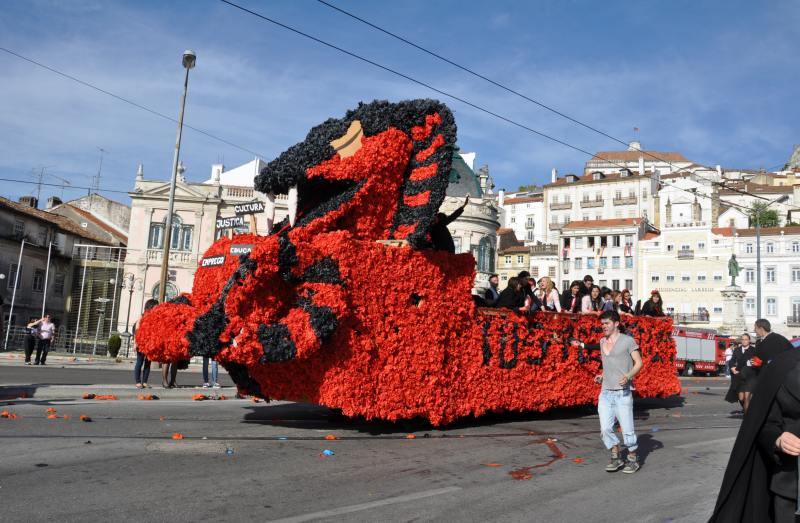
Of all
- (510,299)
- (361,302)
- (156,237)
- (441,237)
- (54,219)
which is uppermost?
(54,219)

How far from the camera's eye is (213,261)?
28.3 feet

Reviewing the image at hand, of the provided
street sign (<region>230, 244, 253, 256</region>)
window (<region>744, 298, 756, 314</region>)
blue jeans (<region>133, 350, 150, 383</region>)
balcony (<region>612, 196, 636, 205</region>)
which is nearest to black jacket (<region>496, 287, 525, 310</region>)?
street sign (<region>230, 244, 253, 256</region>)

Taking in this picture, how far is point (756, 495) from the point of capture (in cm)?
344

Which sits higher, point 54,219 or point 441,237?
point 54,219

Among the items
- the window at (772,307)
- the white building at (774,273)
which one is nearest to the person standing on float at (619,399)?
the white building at (774,273)

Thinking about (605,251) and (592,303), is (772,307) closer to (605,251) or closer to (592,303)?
(605,251)

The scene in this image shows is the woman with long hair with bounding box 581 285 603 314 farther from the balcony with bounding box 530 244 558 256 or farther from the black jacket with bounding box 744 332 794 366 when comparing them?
the balcony with bounding box 530 244 558 256

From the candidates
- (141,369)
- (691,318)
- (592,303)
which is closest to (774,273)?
(691,318)

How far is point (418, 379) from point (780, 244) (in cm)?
6067

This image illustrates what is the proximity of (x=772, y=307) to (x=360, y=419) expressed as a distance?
194 feet

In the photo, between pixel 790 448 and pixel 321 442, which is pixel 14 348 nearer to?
pixel 321 442

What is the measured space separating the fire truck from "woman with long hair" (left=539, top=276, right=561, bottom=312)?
31256 millimetres

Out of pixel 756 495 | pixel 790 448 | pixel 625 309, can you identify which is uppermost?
pixel 625 309

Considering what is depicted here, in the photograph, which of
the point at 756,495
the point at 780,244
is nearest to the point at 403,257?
the point at 756,495
